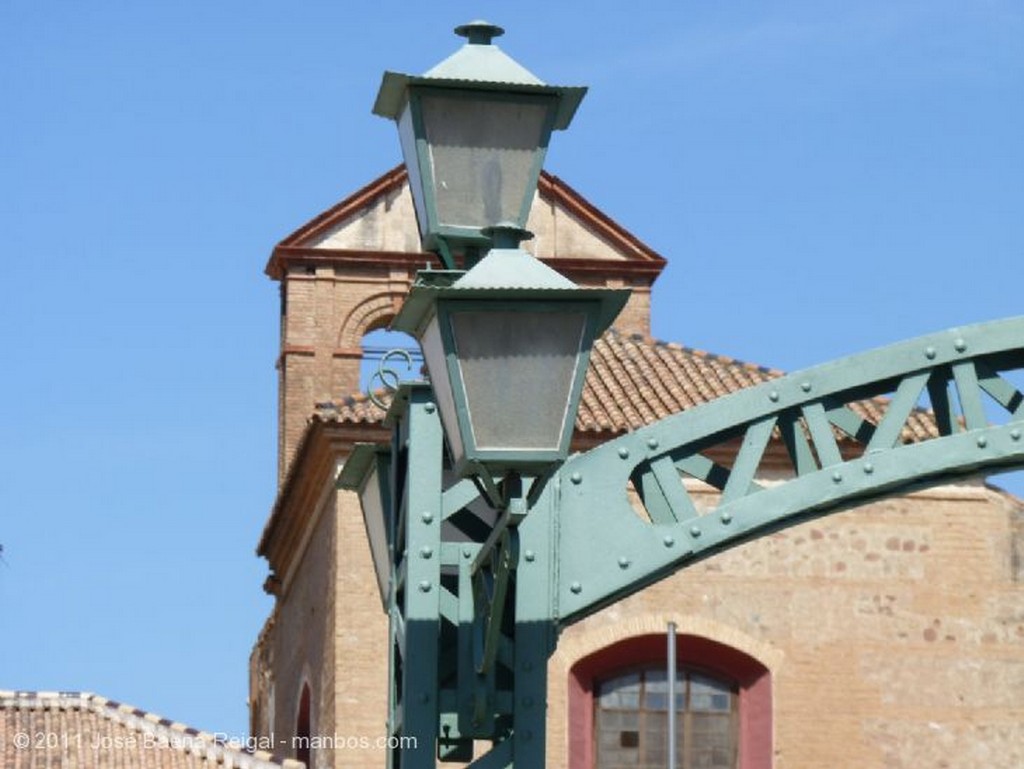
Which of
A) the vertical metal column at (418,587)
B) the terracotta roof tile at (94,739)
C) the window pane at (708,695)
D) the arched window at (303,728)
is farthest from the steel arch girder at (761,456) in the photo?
the terracotta roof tile at (94,739)

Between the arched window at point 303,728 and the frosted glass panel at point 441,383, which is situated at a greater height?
the arched window at point 303,728

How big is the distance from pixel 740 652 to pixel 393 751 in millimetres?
18612

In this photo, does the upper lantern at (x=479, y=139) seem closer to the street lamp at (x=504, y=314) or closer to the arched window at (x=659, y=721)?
the street lamp at (x=504, y=314)

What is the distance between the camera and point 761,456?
22.2 ft

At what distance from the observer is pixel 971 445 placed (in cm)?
675

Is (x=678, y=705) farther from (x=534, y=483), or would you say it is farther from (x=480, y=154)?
(x=534, y=483)

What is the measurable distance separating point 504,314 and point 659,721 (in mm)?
19811

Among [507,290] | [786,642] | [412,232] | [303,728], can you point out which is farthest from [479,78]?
[412,232]

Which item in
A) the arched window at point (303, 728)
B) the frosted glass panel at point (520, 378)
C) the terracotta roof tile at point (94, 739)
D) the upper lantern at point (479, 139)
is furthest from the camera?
the terracotta roof tile at point (94, 739)

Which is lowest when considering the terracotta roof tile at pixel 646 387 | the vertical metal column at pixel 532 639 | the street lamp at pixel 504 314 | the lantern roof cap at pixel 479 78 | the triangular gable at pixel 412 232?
the vertical metal column at pixel 532 639

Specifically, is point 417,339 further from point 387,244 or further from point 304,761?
point 387,244

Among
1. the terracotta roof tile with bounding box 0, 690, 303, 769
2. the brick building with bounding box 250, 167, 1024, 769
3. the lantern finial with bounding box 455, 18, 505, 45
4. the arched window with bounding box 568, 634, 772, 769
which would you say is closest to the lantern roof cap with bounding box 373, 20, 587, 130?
the lantern finial with bounding box 455, 18, 505, 45

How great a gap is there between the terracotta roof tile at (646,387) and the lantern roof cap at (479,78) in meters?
17.6

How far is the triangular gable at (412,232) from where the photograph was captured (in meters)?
33.0
